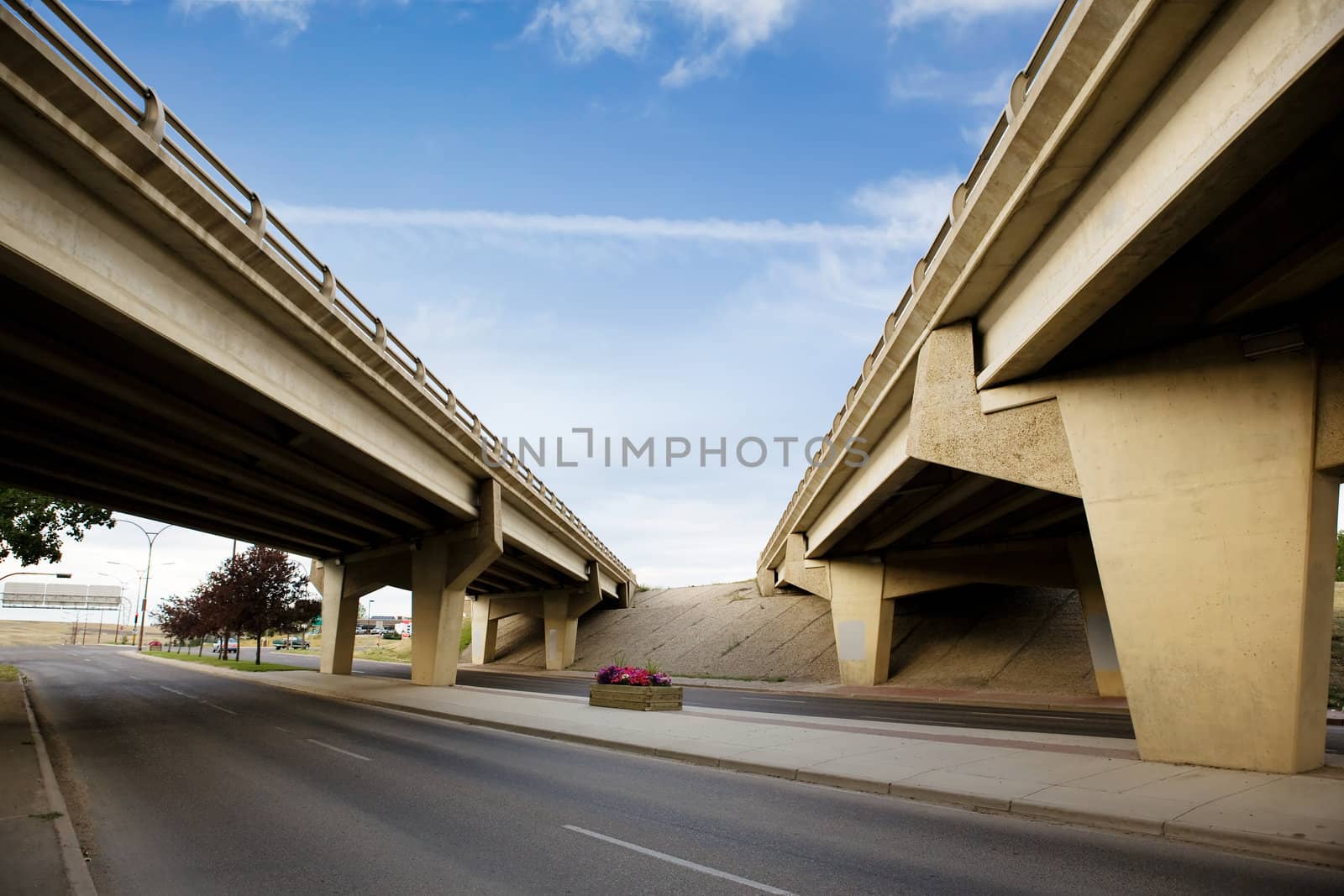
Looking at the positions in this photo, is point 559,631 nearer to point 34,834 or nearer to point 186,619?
point 186,619

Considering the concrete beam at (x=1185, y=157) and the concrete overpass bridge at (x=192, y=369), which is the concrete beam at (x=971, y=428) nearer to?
the concrete beam at (x=1185, y=157)

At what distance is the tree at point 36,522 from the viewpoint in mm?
25750

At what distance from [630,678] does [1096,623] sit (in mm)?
16878

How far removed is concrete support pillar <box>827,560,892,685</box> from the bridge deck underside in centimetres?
1734

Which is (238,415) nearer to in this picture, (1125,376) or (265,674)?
(1125,376)

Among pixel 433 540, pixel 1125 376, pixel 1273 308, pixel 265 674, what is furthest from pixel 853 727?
pixel 265 674

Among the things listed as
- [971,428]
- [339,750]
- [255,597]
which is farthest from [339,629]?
[971,428]

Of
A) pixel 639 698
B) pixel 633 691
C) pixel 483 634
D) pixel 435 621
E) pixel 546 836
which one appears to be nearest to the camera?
pixel 546 836

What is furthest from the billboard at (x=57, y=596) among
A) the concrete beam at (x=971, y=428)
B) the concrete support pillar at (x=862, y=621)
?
the concrete beam at (x=971, y=428)

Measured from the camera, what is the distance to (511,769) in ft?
36.3

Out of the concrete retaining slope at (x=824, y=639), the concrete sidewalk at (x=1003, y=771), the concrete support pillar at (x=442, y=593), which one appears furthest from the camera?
the concrete retaining slope at (x=824, y=639)

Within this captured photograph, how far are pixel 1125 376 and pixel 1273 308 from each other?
198 cm

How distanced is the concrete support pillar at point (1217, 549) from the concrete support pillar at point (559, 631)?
142ft

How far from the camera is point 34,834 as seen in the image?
6.79 metres
